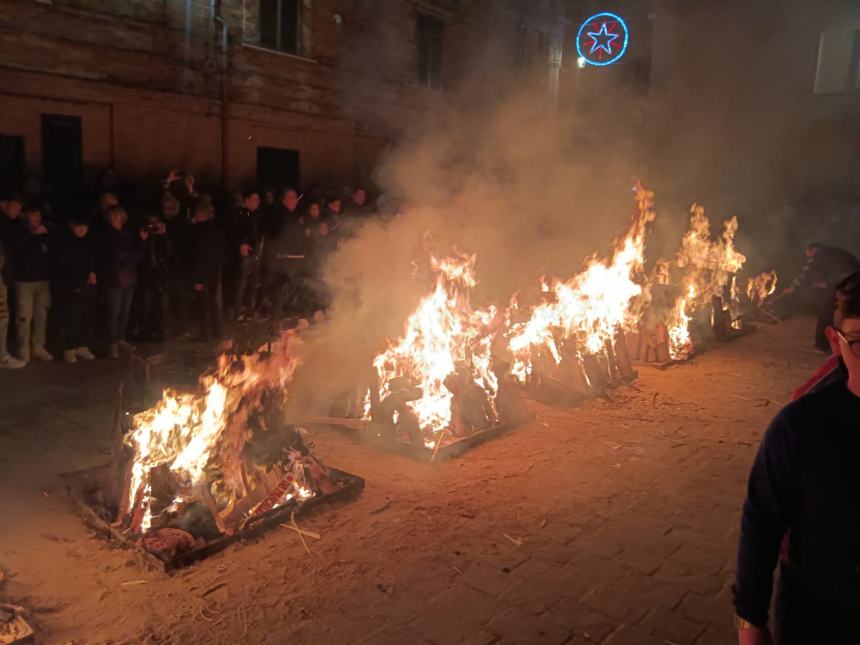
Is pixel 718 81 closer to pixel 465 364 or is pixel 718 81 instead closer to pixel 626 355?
pixel 626 355

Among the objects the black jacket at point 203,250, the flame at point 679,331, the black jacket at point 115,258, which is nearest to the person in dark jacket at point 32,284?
the black jacket at point 115,258

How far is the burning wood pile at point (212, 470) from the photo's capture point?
14.4ft

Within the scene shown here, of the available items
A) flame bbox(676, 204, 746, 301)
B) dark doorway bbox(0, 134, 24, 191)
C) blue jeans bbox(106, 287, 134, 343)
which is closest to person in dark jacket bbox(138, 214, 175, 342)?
blue jeans bbox(106, 287, 134, 343)

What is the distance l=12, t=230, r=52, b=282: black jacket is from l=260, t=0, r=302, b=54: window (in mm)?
7225

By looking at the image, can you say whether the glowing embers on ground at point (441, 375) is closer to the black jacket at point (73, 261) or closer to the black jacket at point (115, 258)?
the black jacket at point (115, 258)

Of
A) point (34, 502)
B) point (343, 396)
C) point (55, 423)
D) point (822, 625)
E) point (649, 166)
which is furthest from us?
point (649, 166)

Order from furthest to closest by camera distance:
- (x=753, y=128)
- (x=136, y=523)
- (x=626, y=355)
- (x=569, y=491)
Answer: (x=753, y=128) < (x=626, y=355) < (x=569, y=491) < (x=136, y=523)

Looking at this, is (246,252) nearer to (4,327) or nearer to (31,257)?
(31,257)

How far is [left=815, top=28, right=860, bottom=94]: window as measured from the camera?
18.9 meters

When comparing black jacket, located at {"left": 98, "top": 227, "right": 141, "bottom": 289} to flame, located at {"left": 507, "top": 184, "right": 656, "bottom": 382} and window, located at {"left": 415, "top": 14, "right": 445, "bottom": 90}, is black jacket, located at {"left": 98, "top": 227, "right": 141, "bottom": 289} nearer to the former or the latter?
flame, located at {"left": 507, "top": 184, "right": 656, "bottom": 382}

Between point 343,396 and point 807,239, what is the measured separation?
16.6 metres

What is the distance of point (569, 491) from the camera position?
5.42 meters

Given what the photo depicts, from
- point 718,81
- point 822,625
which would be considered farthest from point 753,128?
point 822,625

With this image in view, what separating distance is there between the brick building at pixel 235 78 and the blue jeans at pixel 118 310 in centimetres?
310
